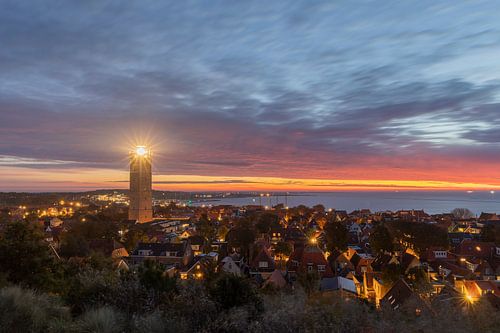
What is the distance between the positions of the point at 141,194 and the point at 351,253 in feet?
156

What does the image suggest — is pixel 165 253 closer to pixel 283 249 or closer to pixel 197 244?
pixel 197 244

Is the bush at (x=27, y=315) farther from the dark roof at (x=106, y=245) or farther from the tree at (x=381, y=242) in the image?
the tree at (x=381, y=242)

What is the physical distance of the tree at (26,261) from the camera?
11758 mm

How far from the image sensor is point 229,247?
3816cm

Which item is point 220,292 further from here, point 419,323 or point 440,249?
point 440,249

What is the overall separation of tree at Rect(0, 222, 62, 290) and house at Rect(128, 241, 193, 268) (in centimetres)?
2021

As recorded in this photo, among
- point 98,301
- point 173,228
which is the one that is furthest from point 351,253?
point 173,228

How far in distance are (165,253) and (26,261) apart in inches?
858

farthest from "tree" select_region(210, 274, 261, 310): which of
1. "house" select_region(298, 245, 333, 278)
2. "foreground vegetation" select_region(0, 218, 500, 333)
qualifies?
"house" select_region(298, 245, 333, 278)

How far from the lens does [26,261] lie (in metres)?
11.9

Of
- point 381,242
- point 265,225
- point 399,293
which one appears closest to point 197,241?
point 265,225

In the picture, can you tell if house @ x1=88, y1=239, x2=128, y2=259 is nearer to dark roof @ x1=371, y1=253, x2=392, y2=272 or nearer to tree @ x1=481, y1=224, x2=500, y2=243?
dark roof @ x1=371, y1=253, x2=392, y2=272

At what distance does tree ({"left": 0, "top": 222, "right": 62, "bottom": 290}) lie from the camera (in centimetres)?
1176

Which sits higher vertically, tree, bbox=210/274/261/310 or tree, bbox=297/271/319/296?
tree, bbox=210/274/261/310
